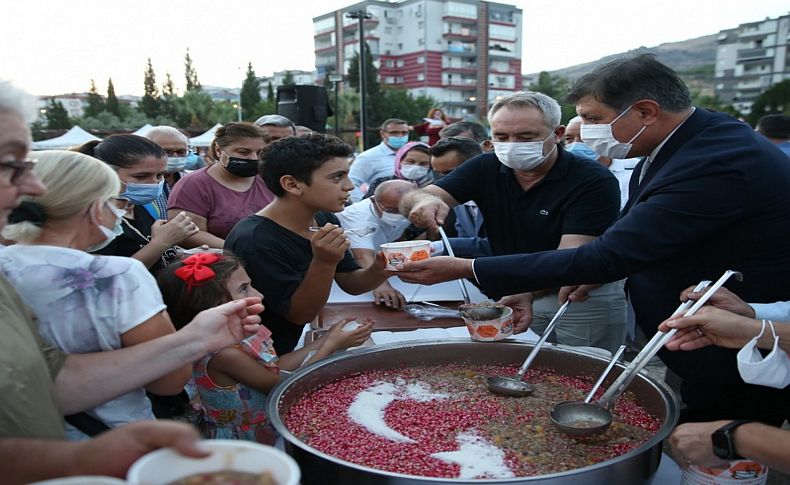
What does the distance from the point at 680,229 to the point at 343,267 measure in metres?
1.66

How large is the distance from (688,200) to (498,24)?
96.1 m

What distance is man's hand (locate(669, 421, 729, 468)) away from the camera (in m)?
1.46

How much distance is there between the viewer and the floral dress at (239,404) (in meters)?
2.02

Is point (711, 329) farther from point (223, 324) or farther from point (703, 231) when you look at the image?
point (223, 324)

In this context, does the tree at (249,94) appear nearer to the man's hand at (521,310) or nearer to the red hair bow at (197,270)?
the man's hand at (521,310)

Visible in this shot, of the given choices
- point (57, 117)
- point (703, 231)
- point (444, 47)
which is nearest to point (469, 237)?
point (703, 231)

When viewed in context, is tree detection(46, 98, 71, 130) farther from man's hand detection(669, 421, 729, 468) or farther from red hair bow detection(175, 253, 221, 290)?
man's hand detection(669, 421, 729, 468)

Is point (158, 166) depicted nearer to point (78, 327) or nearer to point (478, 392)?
point (78, 327)

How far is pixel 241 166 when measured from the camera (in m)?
3.98

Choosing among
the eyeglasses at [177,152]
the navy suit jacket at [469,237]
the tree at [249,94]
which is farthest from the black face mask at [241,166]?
the tree at [249,94]

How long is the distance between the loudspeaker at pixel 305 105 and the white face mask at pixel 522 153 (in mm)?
7862

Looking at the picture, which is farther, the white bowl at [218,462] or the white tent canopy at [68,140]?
the white tent canopy at [68,140]

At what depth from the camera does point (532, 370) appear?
2.20m

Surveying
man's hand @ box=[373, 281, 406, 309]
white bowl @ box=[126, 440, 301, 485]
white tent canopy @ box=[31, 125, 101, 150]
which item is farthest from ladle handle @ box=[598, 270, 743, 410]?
white tent canopy @ box=[31, 125, 101, 150]
